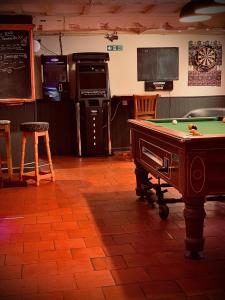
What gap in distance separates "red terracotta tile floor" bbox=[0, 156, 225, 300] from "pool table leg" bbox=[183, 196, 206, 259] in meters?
0.08

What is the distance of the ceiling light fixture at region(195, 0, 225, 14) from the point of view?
356 cm

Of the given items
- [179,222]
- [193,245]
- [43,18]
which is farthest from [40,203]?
[43,18]

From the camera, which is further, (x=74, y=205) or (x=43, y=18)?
(x=43, y=18)

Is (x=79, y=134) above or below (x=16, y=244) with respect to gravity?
above

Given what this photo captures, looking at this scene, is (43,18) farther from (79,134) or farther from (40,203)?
(40,203)

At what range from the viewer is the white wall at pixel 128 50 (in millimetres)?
7809

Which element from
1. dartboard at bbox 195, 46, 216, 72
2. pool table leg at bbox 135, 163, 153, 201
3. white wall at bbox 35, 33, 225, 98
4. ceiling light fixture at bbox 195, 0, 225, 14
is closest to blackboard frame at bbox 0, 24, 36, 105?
white wall at bbox 35, 33, 225, 98

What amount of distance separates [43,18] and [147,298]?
5.88m

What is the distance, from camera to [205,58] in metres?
8.38

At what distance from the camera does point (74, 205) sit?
14.5 feet

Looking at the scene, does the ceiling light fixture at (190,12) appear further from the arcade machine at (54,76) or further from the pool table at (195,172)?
the arcade machine at (54,76)

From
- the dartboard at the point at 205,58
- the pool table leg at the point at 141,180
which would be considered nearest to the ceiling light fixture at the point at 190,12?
the pool table leg at the point at 141,180

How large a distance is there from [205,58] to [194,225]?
243 inches

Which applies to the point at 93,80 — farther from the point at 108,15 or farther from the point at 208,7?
the point at 208,7
